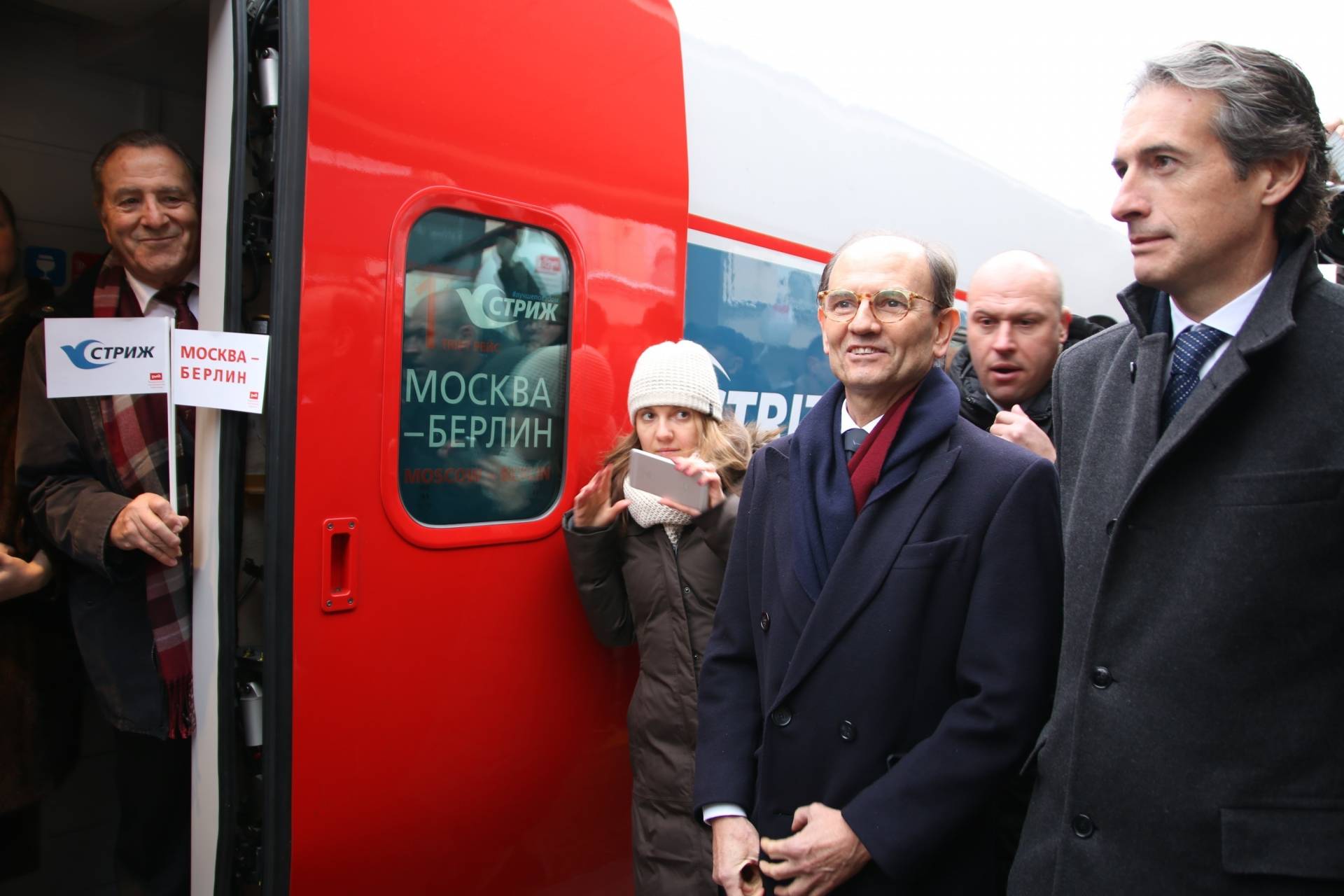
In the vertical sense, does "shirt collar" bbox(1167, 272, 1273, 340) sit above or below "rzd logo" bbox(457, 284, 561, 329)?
below

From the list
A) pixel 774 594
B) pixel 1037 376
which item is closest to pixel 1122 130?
pixel 774 594

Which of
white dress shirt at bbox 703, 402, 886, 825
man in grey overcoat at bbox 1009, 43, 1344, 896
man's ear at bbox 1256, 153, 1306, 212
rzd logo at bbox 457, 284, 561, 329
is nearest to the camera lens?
man in grey overcoat at bbox 1009, 43, 1344, 896

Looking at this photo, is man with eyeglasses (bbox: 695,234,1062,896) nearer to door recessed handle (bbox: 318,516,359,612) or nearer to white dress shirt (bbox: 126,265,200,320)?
door recessed handle (bbox: 318,516,359,612)

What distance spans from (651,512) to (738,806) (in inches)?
32.5

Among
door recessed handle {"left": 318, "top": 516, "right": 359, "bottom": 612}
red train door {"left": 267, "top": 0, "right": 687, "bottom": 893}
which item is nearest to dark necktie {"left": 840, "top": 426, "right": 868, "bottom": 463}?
red train door {"left": 267, "top": 0, "right": 687, "bottom": 893}

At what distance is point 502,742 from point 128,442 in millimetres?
1175

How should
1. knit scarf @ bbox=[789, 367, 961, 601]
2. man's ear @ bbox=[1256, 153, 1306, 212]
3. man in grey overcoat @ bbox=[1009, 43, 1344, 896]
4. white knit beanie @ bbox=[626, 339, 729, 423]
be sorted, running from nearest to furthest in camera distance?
man in grey overcoat @ bbox=[1009, 43, 1344, 896], man's ear @ bbox=[1256, 153, 1306, 212], knit scarf @ bbox=[789, 367, 961, 601], white knit beanie @ bbox=[626, 339, 729, 423]

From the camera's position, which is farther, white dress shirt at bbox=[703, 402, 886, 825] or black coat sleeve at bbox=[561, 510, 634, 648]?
black coat sleeve at bbox=[561, 510, 634, 648]

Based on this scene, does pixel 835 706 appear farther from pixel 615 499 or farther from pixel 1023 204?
pixel 1023 204

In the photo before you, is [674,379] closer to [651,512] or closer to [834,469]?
[651,512]

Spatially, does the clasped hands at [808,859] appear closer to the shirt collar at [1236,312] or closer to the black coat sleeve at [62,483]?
the shirt collar at [1236,312]

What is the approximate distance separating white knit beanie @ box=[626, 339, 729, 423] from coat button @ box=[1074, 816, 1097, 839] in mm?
1389

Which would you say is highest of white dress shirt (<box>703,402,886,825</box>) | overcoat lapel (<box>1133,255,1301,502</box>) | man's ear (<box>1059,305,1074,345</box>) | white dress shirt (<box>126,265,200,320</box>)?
man's ear (<box>1059,305,1074,345</box>)

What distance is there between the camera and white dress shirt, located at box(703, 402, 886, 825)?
5.68 ft
